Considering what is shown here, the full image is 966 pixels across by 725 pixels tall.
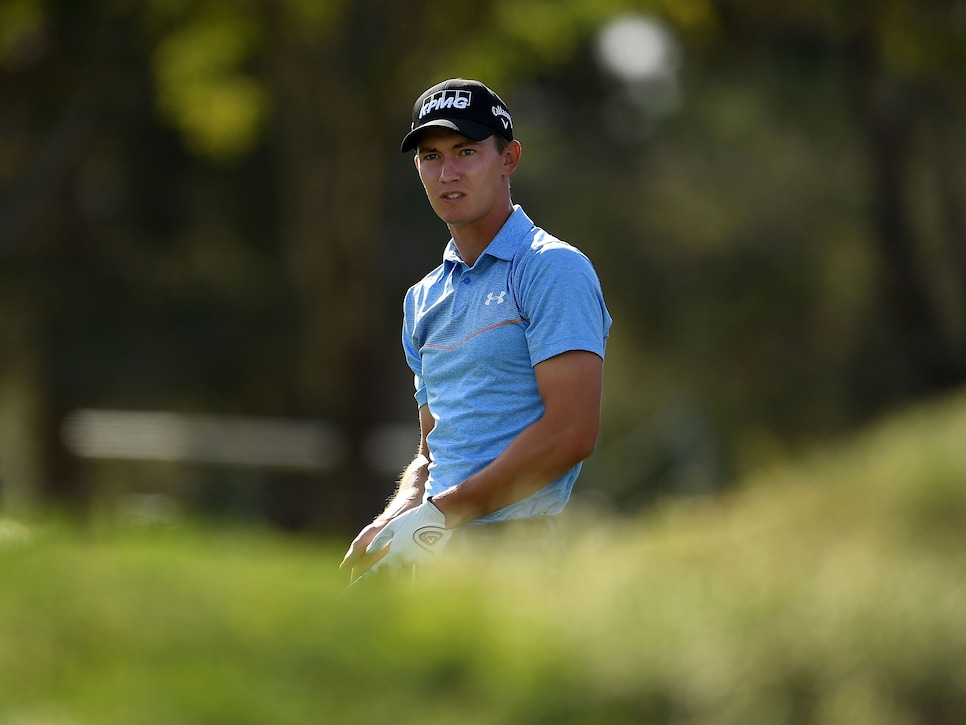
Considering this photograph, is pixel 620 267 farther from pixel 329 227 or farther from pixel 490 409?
pixel 490 409

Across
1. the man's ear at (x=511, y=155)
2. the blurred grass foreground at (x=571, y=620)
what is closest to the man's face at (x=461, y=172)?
the man's ear at (x=511, y=155)

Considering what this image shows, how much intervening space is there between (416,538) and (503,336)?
319 mm

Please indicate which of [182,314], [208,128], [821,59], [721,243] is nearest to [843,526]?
[208,128]

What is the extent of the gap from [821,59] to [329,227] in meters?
17.7

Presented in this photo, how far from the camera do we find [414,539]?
2021mm

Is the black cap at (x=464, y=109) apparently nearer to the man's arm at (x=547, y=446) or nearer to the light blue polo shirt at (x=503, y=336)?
the light blue polo shirt at (x=503, y=336)

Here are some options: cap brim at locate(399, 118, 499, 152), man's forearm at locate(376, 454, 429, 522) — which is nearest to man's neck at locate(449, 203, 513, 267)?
cap brim at locate(399, 118, 499, 152)

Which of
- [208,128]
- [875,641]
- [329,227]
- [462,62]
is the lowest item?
[875,641]

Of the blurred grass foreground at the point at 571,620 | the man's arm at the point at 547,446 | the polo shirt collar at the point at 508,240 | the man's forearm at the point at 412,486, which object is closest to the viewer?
the man's arm at the point at 547,446

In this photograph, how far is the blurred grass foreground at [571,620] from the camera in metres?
→ 5.60

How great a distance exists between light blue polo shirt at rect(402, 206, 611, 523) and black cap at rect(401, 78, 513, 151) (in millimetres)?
159

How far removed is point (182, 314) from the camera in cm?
3050

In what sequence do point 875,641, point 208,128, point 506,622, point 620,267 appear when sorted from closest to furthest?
point 506,622 < point 875,641 < point 208,128 < point 620,267

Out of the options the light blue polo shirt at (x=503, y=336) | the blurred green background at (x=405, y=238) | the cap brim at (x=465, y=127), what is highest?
the blurred green background at (x=405, y=238)
